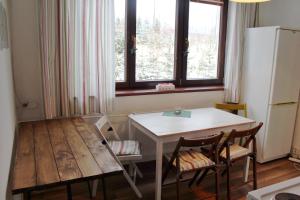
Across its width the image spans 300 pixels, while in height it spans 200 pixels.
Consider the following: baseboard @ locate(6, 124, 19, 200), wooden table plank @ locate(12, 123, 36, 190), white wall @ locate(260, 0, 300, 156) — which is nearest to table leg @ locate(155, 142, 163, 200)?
wooden table plank @ locate(12, 123, 36, 190)

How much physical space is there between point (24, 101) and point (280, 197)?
2.31 metres

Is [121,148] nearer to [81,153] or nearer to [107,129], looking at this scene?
[107,129]

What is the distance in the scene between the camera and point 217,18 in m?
3.51

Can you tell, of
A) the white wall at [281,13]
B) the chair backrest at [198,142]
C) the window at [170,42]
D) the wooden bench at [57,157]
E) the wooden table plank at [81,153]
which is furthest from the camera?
the white wall at [281,13]

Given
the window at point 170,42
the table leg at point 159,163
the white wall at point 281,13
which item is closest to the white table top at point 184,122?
the table leg at point 159,163

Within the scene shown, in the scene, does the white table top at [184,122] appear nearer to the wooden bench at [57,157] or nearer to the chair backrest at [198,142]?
the chair backrest at [198,142]

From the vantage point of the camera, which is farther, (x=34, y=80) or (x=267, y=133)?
(x=267, y=133)

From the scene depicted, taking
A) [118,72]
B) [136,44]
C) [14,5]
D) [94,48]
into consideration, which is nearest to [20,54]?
[14,5]

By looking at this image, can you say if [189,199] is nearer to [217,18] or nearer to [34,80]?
[34,80]

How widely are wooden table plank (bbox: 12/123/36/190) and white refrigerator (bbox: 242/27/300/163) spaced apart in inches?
105

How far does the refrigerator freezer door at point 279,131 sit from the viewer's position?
3213 mm

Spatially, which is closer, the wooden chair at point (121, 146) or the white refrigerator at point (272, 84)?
the wooden chair at point (121, 146)

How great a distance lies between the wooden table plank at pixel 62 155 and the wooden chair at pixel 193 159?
858 millimetres

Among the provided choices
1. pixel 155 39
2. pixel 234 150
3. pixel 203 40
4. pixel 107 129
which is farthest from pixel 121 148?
pixel 203 40
